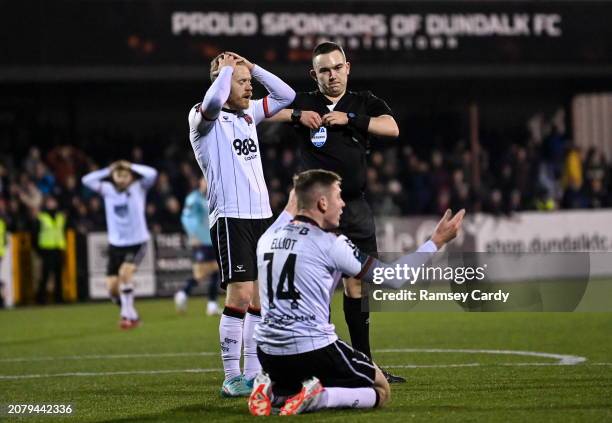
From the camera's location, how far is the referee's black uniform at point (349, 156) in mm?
9453

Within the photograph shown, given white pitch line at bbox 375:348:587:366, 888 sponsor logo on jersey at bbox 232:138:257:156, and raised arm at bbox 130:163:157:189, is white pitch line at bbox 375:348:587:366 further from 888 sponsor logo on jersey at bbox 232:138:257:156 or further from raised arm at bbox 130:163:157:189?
raised arm at bbox 130:163:157:189

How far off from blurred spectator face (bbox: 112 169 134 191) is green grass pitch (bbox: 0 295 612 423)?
2046mm

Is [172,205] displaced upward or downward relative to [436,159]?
→ downward

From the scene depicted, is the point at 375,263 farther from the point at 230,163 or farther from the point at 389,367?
the point at 389,367

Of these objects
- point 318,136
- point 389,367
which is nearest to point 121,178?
point 389,367

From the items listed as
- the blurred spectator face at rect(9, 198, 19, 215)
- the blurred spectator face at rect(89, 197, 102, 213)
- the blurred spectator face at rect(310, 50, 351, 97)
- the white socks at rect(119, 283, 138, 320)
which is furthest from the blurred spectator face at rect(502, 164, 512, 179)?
the blurred spectator face at rect(310, 50, 351, 97)

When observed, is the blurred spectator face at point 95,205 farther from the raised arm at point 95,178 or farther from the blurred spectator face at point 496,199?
the blurred spectator face at point 496,199

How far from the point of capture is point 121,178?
1795 cm

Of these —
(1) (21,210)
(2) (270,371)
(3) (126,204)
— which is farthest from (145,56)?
(2) (270,371)

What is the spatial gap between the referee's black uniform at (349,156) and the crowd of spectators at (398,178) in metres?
13.9

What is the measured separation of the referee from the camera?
9.37 m

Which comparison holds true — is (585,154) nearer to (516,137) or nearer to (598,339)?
(516,137)

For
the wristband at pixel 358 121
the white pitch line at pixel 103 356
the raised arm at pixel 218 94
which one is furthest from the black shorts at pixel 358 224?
the white pitch line at pixel 103 356

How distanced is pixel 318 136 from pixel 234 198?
909 millimetres
